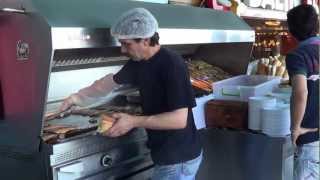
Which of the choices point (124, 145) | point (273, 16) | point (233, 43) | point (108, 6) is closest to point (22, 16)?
point (108, 6)

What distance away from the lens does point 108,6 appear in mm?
2406

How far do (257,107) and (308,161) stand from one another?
0.47 meters

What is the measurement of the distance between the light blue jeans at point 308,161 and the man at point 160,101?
2.37ft

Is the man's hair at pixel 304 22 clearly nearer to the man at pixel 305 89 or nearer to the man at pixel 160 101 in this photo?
the man at pixel 305 89

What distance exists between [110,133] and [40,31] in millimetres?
513

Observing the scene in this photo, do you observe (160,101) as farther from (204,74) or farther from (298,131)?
(204,74)

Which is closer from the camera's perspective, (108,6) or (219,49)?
(108,6)

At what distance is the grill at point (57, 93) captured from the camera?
1.87m

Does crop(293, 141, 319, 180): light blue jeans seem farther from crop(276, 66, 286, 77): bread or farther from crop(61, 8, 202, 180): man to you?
crop(276, 66, 286, 77): bread

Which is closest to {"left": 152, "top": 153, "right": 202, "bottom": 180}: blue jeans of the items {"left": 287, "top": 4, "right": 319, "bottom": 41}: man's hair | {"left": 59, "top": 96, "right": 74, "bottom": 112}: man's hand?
{"left": 59, "top": 96, "right": 74, "bottom": 112}: man's hand

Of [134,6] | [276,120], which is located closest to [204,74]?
[276,120]

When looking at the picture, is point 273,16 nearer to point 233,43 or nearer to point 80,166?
point 233,43

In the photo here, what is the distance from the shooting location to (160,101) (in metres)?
2.02

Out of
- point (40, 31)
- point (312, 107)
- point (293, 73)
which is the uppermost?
point (40, 31)
